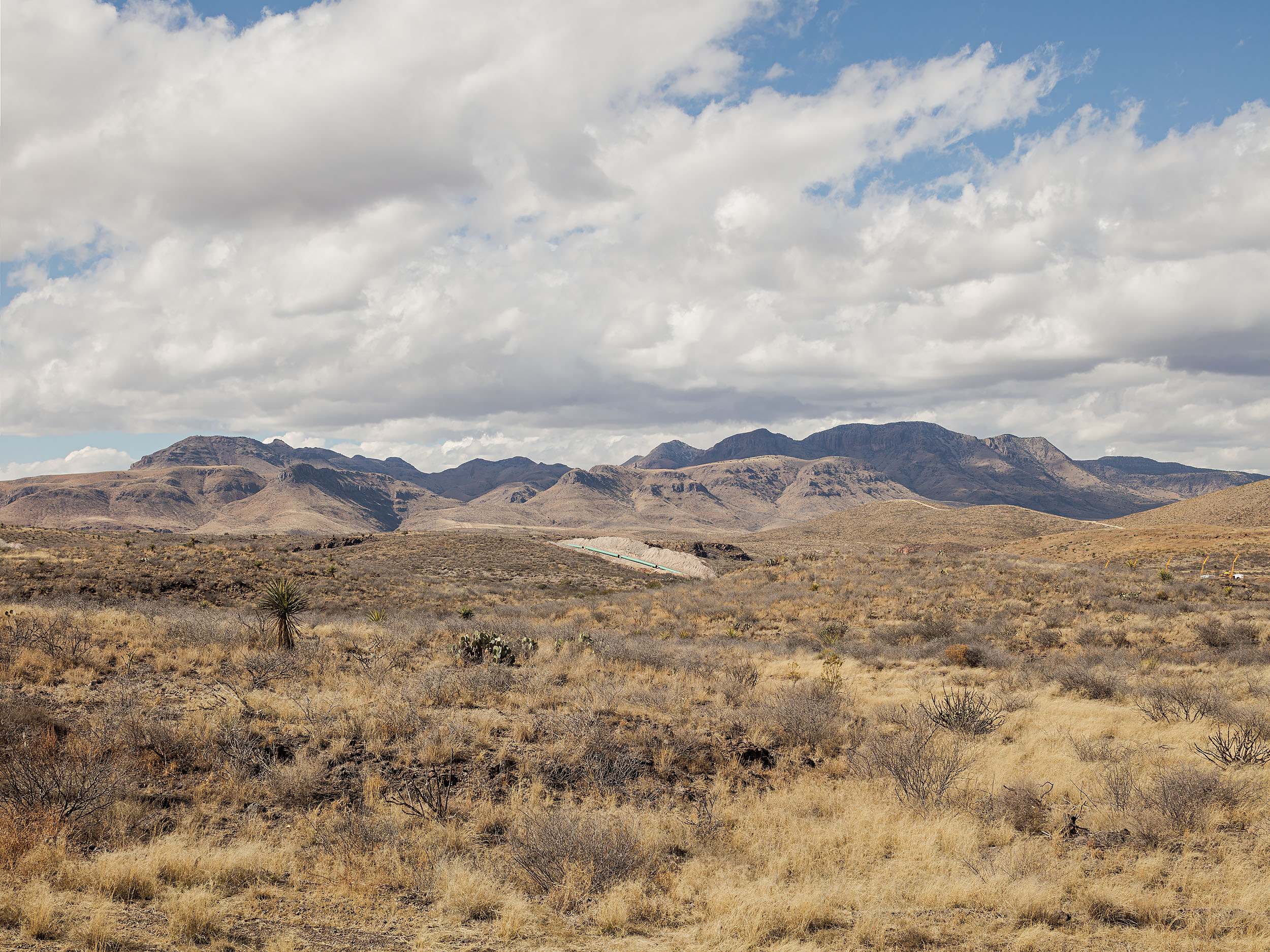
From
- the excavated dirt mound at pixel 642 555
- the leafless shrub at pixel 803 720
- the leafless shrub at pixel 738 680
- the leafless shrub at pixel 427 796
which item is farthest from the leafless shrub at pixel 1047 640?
the excavated dirt mound at pixel 642 555

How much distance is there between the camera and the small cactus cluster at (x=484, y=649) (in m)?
17.1

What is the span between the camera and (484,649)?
18.0 m

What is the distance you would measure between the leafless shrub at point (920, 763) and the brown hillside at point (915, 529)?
72522mm

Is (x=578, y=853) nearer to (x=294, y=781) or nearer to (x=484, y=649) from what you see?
(x=294, y=781)

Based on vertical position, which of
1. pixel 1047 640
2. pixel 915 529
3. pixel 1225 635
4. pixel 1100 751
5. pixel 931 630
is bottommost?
pixel 915 529

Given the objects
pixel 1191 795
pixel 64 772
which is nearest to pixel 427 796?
pixel 64 772

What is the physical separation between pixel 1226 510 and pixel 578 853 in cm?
10547

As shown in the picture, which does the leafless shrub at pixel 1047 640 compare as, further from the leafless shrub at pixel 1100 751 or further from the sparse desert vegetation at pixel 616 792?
the leafless shrub at pixel 1100 751

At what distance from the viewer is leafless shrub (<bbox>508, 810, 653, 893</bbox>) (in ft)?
23.0

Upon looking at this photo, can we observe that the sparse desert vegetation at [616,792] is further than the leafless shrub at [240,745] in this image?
No

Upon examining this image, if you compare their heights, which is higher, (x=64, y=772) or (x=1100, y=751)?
A: (x=64, y=772)

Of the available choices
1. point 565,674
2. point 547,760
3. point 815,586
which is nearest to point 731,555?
point 815,586

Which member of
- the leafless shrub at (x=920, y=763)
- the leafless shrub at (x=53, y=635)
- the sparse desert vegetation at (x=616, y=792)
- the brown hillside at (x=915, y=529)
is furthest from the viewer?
the brown hillside at (x=915, y=529)

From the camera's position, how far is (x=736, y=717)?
40.7 feet
